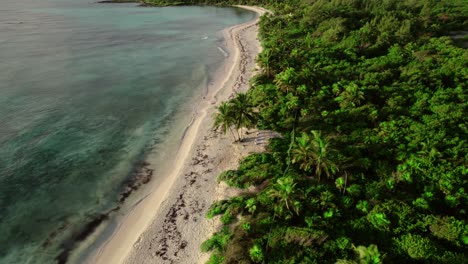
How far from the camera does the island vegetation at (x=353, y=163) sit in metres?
19.8

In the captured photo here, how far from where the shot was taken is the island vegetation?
778 inches

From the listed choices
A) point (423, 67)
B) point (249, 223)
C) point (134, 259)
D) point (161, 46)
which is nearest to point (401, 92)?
point (423, 67)

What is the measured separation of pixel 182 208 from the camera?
25078 mm

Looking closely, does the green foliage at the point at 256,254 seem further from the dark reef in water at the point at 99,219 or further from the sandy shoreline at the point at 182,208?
the dark reef in water at the point at 99,219

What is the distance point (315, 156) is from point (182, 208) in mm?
12890

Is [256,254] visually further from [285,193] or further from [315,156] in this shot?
[315,156]

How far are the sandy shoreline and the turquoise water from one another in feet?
13.3

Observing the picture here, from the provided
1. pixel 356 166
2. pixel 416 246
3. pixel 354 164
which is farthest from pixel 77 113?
pixel 416 246

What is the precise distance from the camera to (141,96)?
48.7m

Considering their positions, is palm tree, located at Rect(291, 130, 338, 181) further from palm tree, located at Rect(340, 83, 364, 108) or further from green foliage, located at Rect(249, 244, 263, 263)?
palm tree, located at Rect(340, 83, 364, 108)

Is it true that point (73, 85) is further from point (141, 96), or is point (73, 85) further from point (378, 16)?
point (378, 16)

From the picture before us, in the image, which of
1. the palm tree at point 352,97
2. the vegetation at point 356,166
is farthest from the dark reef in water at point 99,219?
the palm tree at point 352,97

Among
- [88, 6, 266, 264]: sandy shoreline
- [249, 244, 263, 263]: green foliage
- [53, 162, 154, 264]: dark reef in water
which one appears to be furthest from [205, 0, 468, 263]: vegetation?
[53, 162, 154, 264]: dark reef in water

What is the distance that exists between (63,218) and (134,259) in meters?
9.25
